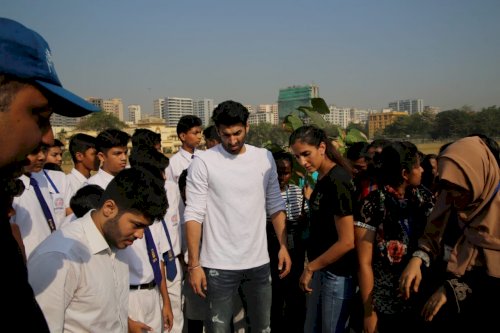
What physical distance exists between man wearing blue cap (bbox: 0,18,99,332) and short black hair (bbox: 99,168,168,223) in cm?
97

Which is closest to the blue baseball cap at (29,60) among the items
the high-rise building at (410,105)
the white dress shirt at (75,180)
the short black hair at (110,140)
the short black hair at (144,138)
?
the short black hair at (110,140)

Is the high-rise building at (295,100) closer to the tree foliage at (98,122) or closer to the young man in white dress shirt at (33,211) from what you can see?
the young man in white dress shirt at (33,211)

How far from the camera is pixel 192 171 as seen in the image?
2.93m

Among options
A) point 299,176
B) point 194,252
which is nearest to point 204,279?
point 194,252

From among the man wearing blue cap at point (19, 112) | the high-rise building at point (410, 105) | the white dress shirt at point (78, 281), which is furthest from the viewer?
the high-rise building at point (410, 105)

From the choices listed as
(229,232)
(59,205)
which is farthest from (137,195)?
(59,205)

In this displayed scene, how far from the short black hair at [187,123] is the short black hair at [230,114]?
2107 millimetres

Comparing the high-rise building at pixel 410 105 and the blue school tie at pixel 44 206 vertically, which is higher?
the high-rise building at pixel 410 105

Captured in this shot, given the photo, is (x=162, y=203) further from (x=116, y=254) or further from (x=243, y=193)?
(x=243, y=193)

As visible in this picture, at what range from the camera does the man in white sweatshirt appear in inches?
112

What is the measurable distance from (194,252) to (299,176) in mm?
2438

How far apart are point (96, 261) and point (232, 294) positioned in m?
1.39

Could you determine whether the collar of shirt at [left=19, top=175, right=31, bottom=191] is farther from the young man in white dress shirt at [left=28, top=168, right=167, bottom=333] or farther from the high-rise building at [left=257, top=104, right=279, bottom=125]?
the high-rise building at [left=257, top=104, right=279, bottom=125]

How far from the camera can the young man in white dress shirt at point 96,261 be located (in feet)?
5.06
